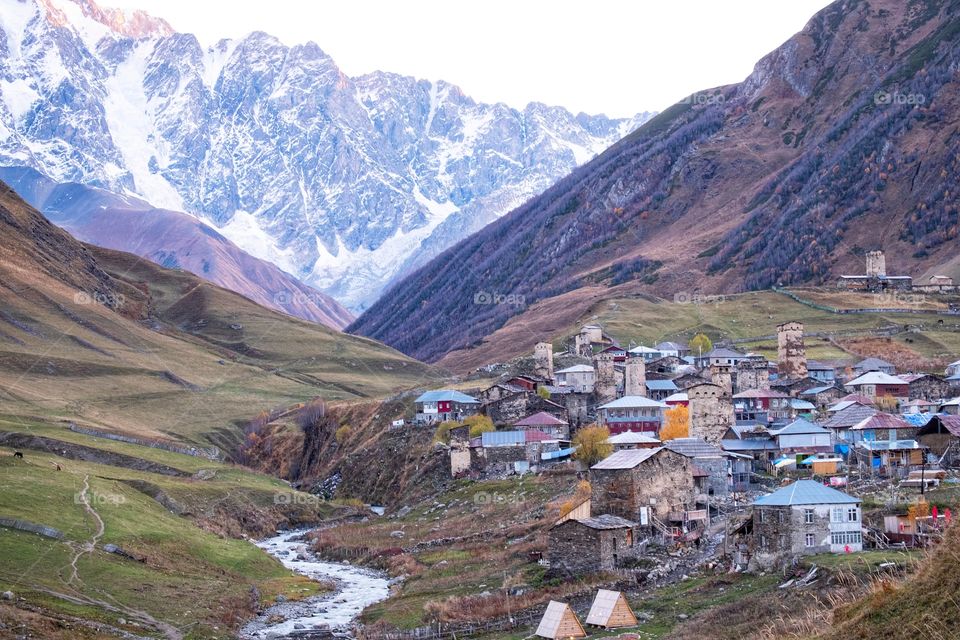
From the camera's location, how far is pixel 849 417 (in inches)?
3720

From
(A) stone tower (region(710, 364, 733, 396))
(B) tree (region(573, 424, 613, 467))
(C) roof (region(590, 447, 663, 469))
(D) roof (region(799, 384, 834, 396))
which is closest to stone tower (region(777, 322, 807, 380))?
(D) roof (region(799, 384, 834, 396))

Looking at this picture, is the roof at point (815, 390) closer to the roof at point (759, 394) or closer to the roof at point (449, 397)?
the roof at point (759, 394)

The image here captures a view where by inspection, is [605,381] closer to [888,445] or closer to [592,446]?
[592,446]

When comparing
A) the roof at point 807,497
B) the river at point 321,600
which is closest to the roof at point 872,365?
the river at point 321,600

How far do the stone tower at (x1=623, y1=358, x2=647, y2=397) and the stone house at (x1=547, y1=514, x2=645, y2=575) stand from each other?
55.4 meters

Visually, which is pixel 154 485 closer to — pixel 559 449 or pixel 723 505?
pixel 559 449

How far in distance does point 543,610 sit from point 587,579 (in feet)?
14.1

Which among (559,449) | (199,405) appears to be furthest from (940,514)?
(199,405)

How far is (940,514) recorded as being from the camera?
5953 cm

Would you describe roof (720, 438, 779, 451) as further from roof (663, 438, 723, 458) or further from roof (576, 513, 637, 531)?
roof (576, 513, 637, 531)

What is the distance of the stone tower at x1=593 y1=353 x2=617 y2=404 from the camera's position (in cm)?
12281

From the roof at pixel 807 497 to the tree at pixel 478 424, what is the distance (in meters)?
57.2

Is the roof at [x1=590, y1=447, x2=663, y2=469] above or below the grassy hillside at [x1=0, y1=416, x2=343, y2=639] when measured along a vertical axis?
above

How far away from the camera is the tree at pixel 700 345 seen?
15775 centimetres
